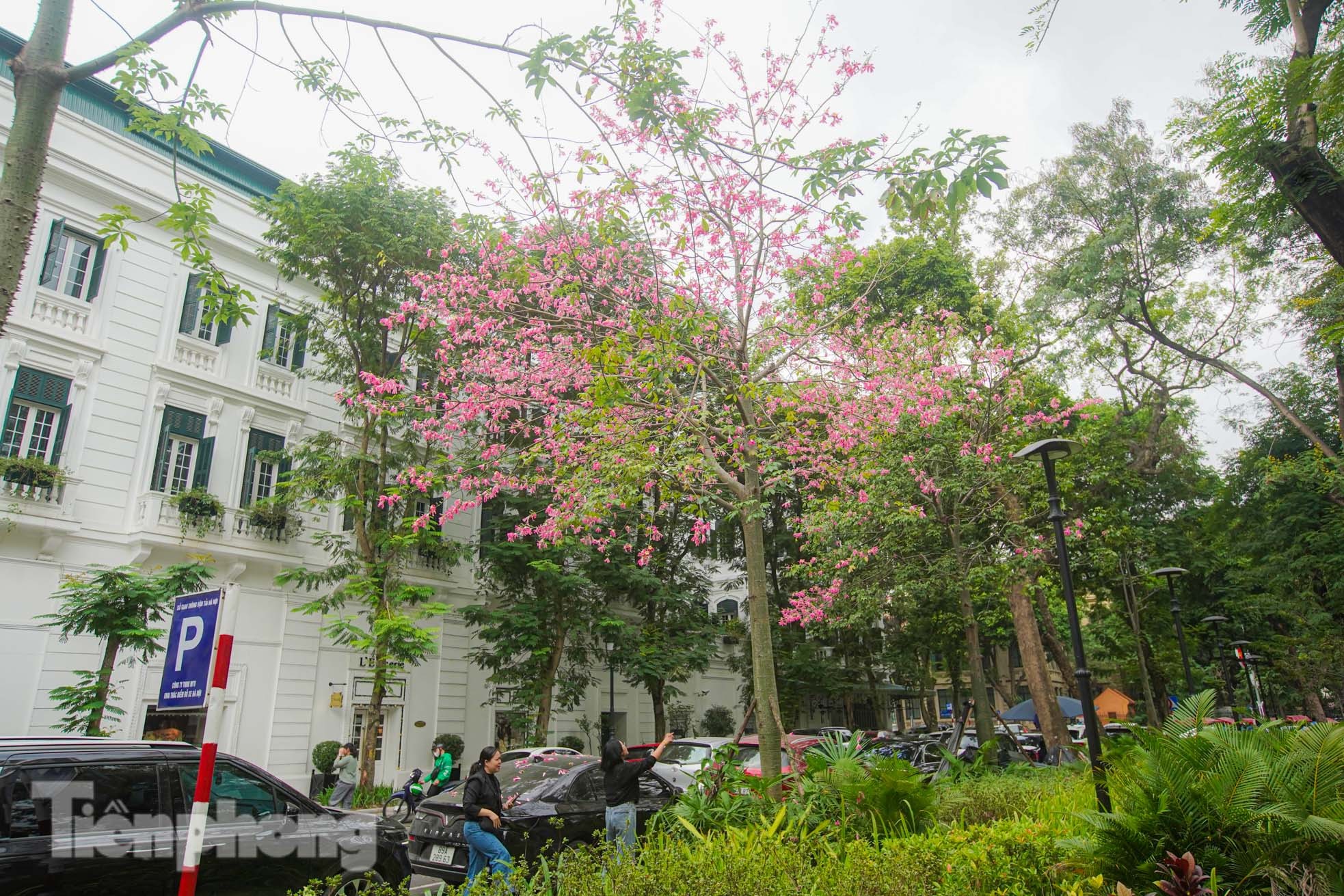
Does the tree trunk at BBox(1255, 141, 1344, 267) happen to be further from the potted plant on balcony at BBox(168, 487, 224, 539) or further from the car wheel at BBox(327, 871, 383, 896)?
the potted plant on balcony at BBox(168, 487, 224, 539)

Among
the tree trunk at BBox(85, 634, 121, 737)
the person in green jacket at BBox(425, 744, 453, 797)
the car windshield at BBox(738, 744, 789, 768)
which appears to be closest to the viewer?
the tree trunk at BBox(85, 634, 121, 737)

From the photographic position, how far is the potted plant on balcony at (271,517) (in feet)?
60.0

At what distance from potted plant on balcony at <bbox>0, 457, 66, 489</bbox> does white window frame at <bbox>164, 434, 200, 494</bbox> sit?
7.73 ft

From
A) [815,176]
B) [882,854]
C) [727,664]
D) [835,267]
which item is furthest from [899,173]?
[727,664]

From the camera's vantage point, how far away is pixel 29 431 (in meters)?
15.7

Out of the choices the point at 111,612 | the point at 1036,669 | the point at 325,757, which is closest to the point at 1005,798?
the point at 1036,669

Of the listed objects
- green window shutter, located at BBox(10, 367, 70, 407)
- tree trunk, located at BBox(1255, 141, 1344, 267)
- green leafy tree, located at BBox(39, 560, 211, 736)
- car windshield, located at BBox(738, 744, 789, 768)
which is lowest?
car windshield, located at BBox(738, 744, 789, 768)

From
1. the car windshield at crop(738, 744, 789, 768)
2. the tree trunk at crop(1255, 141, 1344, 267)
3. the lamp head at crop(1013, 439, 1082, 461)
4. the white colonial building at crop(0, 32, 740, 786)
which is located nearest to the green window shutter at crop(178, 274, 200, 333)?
the white colonial building at crop(0, 32, 740, 786)

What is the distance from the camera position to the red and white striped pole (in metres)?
3.57

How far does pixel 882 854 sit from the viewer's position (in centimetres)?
527

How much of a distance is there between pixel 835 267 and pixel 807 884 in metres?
9.35

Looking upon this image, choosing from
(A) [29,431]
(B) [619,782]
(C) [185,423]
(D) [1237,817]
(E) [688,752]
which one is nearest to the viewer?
(D) [1237,817]

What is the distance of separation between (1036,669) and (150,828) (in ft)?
60.2

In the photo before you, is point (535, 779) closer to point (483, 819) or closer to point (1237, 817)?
point (483, 819)
